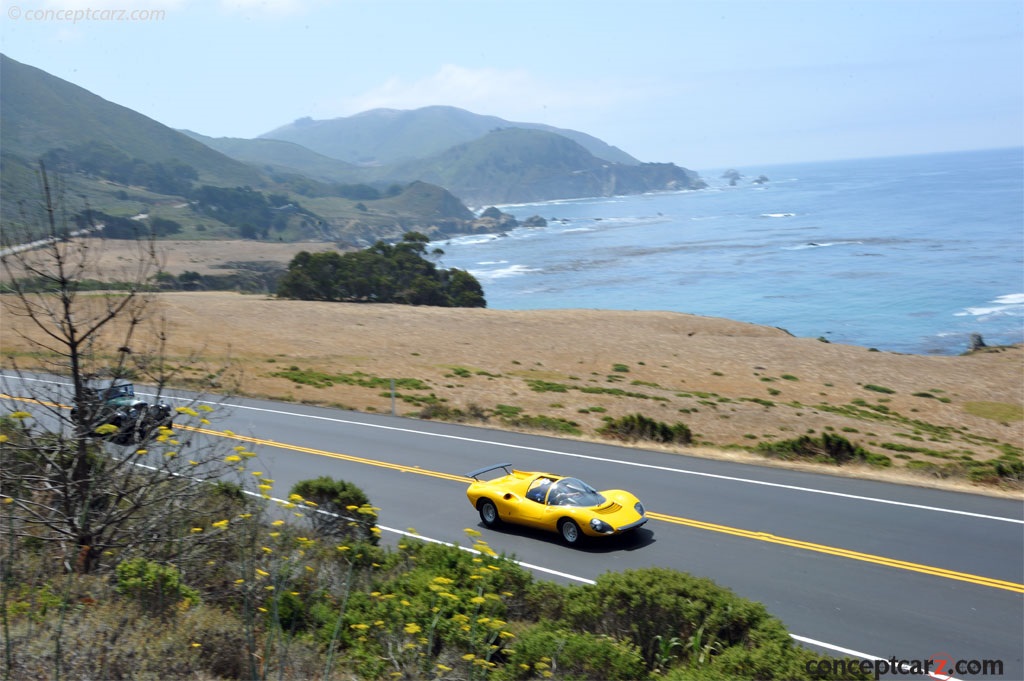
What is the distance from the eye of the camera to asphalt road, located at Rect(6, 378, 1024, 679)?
1090cm

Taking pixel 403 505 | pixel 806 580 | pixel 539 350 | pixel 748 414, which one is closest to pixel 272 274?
pixel 539 350

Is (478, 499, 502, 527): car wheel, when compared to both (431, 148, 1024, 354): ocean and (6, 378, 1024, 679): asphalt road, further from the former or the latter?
(431, 148, 1024, 354): ocean

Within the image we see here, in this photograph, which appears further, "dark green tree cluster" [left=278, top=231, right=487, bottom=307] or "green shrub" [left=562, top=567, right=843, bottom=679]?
"dark green tree cluster" [left=278, top=231, right=487, bottom=307]

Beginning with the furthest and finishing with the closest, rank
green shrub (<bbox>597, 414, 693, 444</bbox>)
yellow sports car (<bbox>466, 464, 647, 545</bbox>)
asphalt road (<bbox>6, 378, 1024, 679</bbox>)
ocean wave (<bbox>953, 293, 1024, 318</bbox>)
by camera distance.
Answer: ocean wave (<bbox>953, 293, 1024, 318</bbox>) < green shrub (<bbox>597, 414, 693, 444</bbox>) < yellow sports car (<bbox>466, 464, 647, 545</bbox>) < asphalt road (<bbox>6, 378, 1024, 679</bbox>)

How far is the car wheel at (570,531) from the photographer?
46.1 ft

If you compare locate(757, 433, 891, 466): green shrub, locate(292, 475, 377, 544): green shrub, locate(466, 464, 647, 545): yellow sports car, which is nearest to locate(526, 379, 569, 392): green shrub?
locate(757, 433, 891, 466): green shrub

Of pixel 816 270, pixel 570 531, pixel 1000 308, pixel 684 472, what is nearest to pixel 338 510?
pixel 570 531

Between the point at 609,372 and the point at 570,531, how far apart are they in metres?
27.0

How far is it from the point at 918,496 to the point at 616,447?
778cm

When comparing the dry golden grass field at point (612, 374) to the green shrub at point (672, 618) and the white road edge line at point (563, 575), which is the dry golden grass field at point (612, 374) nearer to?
the white road edge line at point (563, 575)

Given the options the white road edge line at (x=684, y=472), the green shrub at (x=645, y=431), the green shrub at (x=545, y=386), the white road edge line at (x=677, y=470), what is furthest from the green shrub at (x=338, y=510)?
the green shrub at (x=545, y=386)

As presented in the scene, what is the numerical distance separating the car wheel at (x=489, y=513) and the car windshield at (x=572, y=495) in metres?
1.21

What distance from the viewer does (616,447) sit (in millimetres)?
21859

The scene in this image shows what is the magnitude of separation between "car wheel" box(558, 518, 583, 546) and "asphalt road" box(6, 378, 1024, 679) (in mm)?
241
